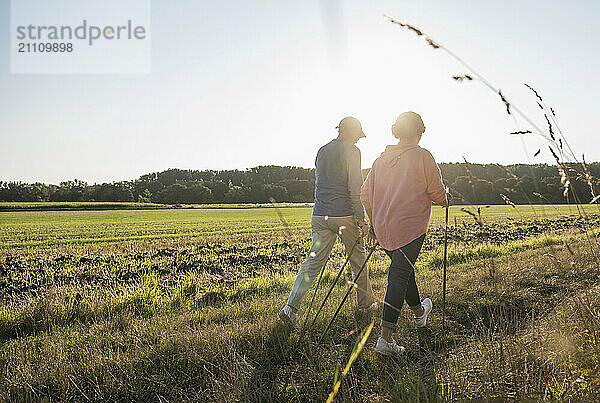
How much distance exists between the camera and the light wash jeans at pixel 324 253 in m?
4.40

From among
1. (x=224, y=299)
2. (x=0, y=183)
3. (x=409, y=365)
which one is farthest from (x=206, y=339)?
(x=0, y=183)

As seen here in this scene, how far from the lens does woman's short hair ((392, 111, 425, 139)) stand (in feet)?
12.3

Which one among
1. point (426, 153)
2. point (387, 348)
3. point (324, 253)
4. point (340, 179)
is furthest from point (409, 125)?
point (387, 348)

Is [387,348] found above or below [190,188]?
below

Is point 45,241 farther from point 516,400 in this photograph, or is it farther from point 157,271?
point 516,400

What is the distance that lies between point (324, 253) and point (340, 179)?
827mm

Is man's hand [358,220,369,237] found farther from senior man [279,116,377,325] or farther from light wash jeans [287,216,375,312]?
light wash jeans [287,216,375,312]

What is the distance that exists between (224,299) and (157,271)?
376 centimetres

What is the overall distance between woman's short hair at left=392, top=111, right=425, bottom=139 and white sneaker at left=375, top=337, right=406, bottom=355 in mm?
1799

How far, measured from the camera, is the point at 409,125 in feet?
12.3

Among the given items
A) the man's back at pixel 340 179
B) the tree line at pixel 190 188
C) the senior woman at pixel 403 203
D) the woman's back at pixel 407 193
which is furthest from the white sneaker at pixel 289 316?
the tree line at pixel 190 188

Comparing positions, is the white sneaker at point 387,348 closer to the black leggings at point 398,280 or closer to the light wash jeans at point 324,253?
the black leggings at point 398,280

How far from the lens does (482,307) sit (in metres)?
4.92

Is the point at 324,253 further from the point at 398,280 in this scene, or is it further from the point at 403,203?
the point at 403,203
